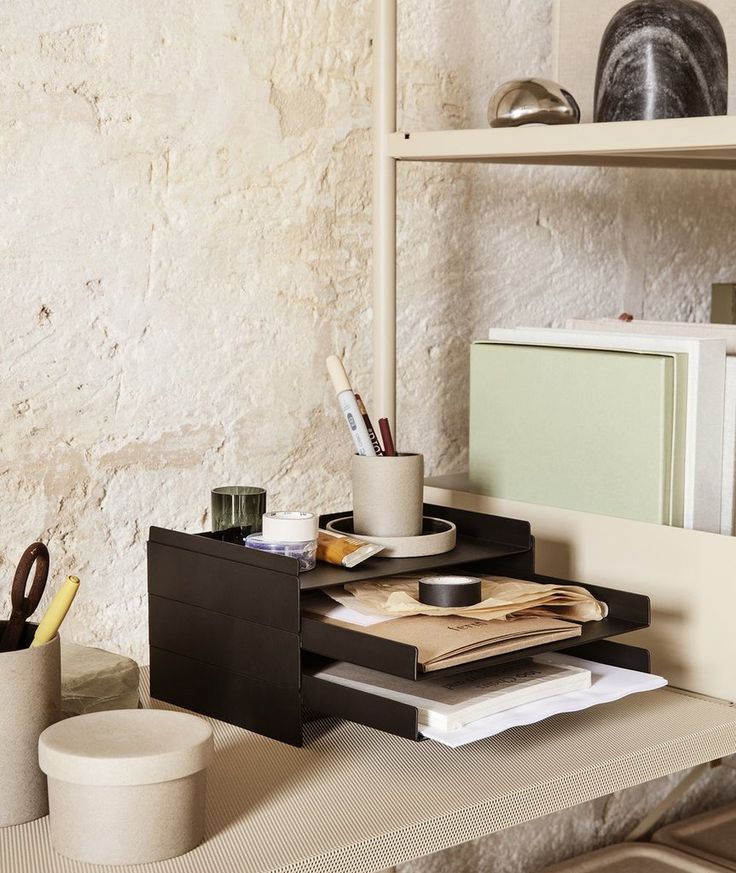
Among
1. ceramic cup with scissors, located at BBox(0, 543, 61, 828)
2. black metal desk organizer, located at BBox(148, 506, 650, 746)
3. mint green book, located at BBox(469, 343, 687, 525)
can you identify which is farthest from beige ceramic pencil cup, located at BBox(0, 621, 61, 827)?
mint green book, located at BBox(469, 343, 687, 525)

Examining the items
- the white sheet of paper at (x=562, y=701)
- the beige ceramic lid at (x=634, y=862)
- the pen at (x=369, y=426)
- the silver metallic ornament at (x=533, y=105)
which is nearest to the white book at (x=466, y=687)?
the white sheet of paper at (x=562, y=701)

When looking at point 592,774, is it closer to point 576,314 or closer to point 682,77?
point 682,77

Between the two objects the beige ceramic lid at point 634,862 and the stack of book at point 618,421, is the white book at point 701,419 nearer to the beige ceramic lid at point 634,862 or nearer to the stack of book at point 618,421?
the stack of book at point 618,421

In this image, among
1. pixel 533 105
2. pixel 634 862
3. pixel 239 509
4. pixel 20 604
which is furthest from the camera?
pixel 634 862

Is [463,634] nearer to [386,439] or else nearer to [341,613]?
[341,613]

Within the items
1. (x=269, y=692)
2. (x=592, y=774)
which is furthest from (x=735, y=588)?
(x=269, y=692)

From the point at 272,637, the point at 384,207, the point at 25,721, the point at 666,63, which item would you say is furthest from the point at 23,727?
the point at 666,63

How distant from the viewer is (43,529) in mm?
1114

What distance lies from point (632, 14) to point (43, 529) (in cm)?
76

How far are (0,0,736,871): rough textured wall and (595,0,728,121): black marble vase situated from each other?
29 cm

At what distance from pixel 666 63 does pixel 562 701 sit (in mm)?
619

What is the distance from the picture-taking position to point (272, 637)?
0.87m

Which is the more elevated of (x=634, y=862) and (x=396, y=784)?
(x=396, y=784)

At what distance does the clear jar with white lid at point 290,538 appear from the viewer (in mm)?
909
